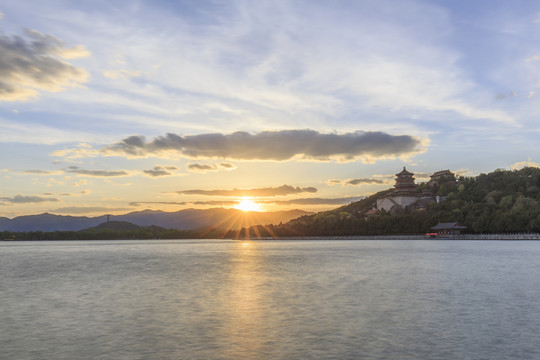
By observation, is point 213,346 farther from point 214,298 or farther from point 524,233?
point 524,233

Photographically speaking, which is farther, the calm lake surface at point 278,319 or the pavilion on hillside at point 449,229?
the pavilion on hillside at point 449,229

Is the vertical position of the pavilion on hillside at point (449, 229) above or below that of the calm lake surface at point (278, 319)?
above

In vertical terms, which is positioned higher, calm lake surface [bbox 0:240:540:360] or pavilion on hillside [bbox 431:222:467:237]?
pavilion on hillside [bbox 431:222:467:237]

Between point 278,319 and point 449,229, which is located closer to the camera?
point 278,319

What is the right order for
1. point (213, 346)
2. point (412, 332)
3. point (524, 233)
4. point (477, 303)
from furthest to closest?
point (524, 233), point (477, 303), point (412, 332), point (213, 346)

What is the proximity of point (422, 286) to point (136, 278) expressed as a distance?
2767 centimetres

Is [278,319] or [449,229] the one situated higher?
[449,229]

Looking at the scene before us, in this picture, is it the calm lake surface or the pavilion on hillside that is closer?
the calm lake surface

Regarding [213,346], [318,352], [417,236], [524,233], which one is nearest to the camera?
[318,352]

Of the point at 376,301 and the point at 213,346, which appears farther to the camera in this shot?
the point at 376,301

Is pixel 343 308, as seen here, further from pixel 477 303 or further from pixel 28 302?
pixel 28 302

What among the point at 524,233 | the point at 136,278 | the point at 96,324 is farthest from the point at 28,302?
the point at 524,233

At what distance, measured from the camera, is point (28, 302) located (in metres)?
32.7

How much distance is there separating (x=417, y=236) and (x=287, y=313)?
581ft
